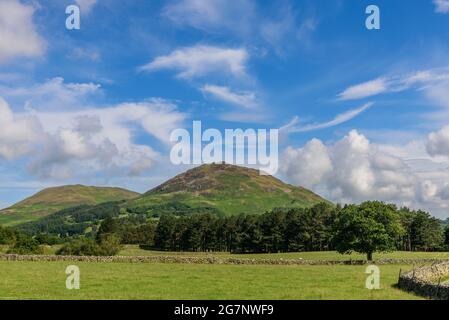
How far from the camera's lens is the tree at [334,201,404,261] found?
7881 cm

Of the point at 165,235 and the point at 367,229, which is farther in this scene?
the point at 165,235

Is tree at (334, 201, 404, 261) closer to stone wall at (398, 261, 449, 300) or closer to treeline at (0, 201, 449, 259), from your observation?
treeline at (0, 201, 449, 259)

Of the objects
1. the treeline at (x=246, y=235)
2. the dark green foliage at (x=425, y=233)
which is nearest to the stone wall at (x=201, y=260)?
the treeline at (x=246, y=235)

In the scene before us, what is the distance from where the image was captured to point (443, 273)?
52844 mm

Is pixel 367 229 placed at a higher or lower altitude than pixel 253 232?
higher

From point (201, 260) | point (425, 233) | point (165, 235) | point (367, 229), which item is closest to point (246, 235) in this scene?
point (165, 235)

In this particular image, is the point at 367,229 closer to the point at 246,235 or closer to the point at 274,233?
the point at 274,233

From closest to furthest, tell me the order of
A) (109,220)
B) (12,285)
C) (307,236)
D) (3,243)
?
(12,285), (3,243), (307,236), (109,220)

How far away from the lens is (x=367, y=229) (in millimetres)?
78625

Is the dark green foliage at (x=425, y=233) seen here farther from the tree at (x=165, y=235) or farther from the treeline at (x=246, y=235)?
the tree at (x=165, y=235)

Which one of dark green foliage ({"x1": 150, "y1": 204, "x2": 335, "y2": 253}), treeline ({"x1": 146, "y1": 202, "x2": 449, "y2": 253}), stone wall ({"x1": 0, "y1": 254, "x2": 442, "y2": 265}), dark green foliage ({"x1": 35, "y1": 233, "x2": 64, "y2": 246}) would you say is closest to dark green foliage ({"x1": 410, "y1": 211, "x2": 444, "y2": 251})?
treeline ({"x1": 146, "y1": 202, "x2": 449, "y2": 253})
